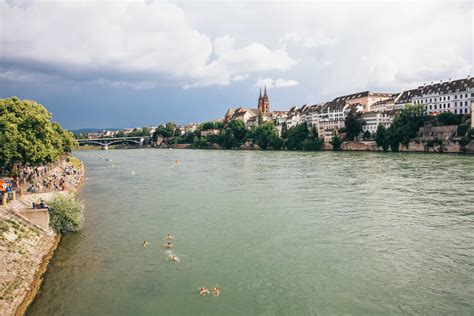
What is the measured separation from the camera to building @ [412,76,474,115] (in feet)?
250

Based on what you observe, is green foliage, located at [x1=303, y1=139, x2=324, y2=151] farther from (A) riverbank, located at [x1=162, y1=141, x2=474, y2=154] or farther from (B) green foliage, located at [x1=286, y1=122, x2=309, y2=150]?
(B) green foliage, located at [x1=286, y1=122, x2=309, y2=150]

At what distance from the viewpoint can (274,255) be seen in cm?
1722

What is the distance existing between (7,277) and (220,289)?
7.08 metres

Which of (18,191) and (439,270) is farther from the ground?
(18,191)

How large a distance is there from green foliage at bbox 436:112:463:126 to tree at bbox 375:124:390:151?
9.94m

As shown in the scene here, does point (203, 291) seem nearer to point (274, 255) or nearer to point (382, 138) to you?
point (274, 255)

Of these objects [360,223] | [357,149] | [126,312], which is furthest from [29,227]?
[357,149]

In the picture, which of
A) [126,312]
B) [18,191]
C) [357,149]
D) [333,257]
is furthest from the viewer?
[357,149]

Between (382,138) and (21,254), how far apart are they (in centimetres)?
7402

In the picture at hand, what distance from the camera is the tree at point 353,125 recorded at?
89.3 metres

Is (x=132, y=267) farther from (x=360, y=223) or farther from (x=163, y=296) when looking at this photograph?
(x=360, y=223)

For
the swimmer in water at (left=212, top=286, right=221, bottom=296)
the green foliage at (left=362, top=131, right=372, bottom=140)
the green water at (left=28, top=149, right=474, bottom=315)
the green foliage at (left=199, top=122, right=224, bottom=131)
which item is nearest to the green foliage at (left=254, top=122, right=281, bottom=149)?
the green foliage at (left=362, top=131, right=372, bottom=140)

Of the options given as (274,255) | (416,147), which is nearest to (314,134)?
(416,147)

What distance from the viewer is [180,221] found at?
2358 centimetres
